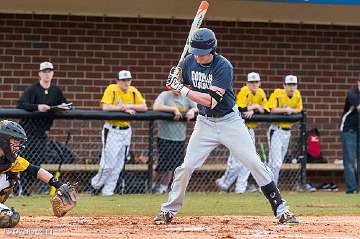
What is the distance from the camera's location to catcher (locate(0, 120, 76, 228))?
8.02m

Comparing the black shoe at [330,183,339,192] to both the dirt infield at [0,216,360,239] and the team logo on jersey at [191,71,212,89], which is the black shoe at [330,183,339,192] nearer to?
the dirt infield at [0,216,360,239]

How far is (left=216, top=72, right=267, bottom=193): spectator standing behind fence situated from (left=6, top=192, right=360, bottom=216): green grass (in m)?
0.34

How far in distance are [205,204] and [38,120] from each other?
311 centimetres

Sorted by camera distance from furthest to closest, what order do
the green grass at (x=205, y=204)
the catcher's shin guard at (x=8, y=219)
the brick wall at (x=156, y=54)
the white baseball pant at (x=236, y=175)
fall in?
the brick wall at (x=156, y=54)
the white baseball pant at (x=236, y=175)
the green grass at (x=205, y=204)
the catcher's shin guard at (x=8, y=219)

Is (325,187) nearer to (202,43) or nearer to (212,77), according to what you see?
(212,77)

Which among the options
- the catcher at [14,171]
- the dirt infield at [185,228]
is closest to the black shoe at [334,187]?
the dirt infield at [185,228]

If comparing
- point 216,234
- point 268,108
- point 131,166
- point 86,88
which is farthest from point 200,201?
point 216,234

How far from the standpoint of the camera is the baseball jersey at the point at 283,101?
1496 centimetres

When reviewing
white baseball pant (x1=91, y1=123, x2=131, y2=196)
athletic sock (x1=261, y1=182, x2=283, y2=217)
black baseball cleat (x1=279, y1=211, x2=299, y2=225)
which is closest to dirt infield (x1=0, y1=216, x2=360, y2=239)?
black baseball cleat (x1=279, y1=211, x2=299, y2=225)

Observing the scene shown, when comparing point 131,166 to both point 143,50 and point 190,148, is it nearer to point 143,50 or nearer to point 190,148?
point 143,50

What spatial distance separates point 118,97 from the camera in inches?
553

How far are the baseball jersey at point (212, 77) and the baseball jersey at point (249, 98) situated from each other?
5820 mm

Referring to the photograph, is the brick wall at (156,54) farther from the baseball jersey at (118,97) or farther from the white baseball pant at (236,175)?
the white baseball pant at (236,175)

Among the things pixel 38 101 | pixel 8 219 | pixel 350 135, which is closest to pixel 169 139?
pixel 38 101
